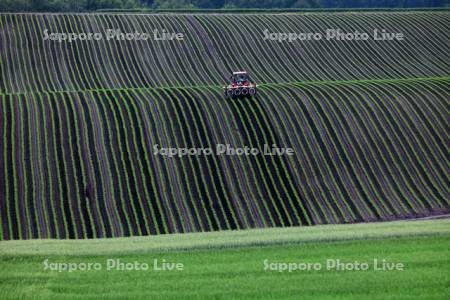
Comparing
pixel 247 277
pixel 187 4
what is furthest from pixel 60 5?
pixel 247 277

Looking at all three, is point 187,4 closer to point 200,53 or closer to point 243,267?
point 200,53

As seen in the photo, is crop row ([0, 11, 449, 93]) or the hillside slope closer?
the hillside slope

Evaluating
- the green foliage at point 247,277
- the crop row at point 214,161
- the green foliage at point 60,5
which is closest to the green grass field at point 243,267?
the green foliage at point 247,277

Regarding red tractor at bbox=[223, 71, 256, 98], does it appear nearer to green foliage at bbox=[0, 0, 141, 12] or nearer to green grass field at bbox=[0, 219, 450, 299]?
green grass field at bbox=[0, 219, 450, 299]

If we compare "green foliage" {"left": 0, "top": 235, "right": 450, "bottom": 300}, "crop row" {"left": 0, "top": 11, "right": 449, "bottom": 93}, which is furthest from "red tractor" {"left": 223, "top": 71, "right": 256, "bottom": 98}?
"green foliage" {"left": 0, "top": 235, "right": 450, "bottom": 300}

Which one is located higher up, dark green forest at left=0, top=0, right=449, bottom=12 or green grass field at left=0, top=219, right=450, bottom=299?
green grass field at left=0, top=219, right=450, bottom=299

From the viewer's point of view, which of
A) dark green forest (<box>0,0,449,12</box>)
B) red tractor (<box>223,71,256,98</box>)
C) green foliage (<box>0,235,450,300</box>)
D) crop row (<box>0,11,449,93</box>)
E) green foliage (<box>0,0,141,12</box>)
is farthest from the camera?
dark green forest (<box>0,0,449,12</box>)
